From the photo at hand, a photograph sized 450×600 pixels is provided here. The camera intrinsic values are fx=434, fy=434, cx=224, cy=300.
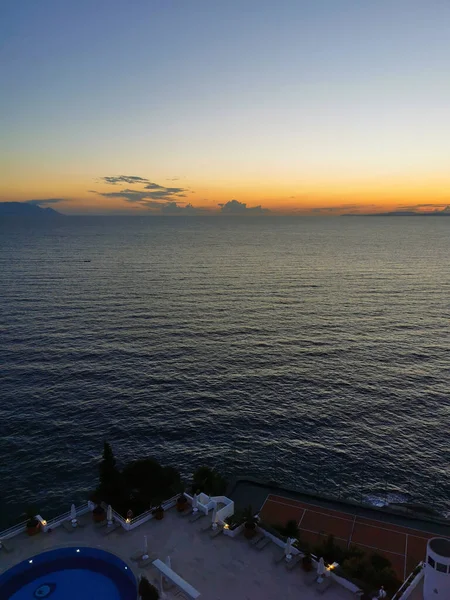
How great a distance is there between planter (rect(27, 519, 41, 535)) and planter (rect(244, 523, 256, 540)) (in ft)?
53.8

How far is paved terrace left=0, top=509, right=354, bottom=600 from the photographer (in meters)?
28.9

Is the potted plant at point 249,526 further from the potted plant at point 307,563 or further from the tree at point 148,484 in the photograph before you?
the tree at point 148,484

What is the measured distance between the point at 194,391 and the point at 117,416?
12530 millimetres

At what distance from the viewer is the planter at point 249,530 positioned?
3397 cm

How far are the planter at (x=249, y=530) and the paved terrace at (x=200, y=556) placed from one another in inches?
17.0

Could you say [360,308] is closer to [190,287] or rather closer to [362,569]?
[190,287]

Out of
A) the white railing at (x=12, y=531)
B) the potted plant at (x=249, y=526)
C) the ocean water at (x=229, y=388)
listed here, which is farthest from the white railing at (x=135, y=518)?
the ocean water at (x=229, y=388)

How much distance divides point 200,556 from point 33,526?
13418 millimetres

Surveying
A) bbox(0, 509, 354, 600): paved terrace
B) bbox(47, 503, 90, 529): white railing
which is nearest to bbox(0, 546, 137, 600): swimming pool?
bbox(0, 509, 354, 600): paved terrace

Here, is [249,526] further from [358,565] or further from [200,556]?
[358,565]

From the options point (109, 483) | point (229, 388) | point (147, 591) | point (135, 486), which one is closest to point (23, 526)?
point (109, 483)

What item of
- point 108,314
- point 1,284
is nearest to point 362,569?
point 108,314

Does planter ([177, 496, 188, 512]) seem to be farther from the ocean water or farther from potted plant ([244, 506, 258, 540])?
the ocean water

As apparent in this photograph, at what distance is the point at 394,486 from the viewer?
4925cm
